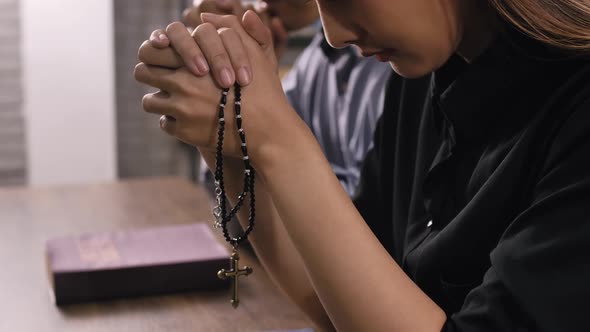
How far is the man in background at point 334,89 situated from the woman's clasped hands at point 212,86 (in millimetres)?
755

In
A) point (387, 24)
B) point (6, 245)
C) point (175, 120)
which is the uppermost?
point (387, 24)

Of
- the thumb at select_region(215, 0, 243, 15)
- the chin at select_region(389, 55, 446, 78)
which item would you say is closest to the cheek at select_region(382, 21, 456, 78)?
the chin at select_region(389, 55, 446, 78)

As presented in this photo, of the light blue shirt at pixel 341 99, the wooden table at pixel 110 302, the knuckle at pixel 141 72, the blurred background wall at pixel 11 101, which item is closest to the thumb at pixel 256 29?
the knuckle at pixel 141 72

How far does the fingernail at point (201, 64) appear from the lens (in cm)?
80

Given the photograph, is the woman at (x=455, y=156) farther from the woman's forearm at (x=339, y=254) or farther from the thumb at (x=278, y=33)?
the thumb at (x=278, y=33)

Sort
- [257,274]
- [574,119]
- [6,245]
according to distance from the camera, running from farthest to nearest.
Result: [6,245] < [257,274] < [574,119]

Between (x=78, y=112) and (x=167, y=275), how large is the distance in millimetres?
2535

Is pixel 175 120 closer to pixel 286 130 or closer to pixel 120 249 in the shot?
pixel 286 130

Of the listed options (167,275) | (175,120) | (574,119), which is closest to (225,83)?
Answer: (175,120)

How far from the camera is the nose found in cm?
84

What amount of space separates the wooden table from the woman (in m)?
0.28

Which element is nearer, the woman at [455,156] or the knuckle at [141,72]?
the woman at [455,156]

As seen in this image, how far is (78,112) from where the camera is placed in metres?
3.56

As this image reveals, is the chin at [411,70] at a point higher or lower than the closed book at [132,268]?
higher
